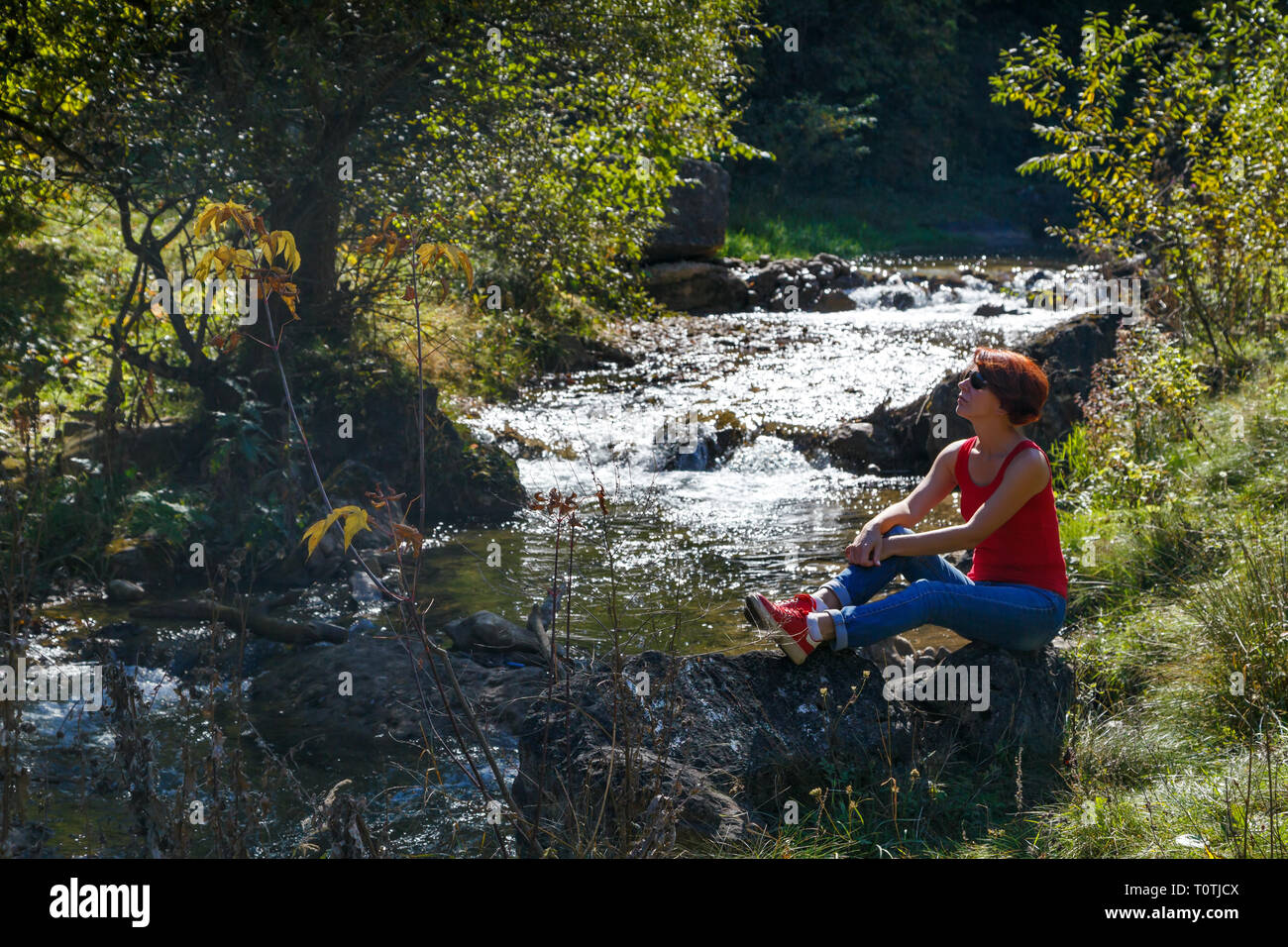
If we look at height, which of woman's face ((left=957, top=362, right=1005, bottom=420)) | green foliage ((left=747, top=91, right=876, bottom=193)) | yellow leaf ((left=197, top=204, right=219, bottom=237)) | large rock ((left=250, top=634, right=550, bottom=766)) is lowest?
large rock ((left=250, top=634, right=550, bottom=766))

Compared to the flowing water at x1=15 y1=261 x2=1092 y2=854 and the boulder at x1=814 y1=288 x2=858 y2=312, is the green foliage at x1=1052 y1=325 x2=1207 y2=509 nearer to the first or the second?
the flowing water at x1=15 y1=261 x2=1092 y2=854

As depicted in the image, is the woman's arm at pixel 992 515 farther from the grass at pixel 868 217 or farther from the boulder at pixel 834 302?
the grass at pixel 868 217

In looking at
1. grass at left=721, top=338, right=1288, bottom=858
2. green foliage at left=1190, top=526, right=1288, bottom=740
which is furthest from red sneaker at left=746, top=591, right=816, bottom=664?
green foliage at left=1190, top=526, right=1288, bottom=740

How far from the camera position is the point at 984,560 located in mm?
4531

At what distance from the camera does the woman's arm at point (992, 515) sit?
4.27 meters

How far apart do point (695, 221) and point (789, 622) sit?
15740 mm

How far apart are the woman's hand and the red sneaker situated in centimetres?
28

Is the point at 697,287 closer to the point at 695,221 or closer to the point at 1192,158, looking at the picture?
the point at 695,221

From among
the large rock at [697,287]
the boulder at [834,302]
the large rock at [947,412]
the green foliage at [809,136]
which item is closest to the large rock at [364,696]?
the large rock at [947,412]

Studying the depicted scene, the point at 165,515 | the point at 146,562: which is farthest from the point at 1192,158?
Answer: the point at 146,562

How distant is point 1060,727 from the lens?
437 cm

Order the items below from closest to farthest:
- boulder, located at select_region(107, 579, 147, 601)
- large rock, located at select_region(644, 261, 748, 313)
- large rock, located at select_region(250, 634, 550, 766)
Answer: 1. large rock, located at select_region(250, 634, 550, 766)
2. boulder, located at select_region(107, 579, 147, 601)
3. large rock, located at select_region(644, 261, 748, 313)

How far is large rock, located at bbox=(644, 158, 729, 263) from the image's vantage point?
61.9 feet
